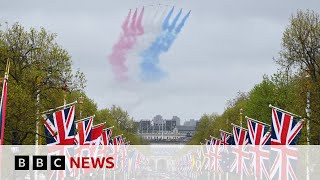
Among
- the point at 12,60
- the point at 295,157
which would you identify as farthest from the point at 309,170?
the point at 12,60

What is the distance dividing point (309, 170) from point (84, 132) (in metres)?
19.8

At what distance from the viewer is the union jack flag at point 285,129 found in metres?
40.7

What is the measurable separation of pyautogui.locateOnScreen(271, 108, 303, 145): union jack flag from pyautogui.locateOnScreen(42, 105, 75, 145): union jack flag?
1269 centimetres

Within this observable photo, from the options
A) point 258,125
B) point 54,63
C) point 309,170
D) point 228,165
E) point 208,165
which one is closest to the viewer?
point 258,125

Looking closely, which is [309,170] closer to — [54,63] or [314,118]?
[314,118]

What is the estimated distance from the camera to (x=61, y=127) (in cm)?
4366

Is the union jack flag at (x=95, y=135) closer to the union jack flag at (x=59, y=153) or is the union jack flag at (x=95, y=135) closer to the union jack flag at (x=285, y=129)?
the union jack flag at (x=59, y=153)

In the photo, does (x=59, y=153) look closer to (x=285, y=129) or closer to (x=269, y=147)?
(x=285, y=129)

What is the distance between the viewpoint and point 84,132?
2048 inches

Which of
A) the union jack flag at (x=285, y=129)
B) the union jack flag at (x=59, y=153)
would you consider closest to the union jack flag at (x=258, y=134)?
the union jack flag at (x=285, y=129)

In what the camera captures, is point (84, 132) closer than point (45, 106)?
Yes

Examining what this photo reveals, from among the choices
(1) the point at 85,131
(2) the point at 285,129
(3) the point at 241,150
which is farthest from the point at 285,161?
(3) the point at 241,150

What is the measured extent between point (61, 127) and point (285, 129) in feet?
45.0

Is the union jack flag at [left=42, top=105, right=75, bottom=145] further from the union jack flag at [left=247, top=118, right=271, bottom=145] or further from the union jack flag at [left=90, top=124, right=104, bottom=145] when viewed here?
the union jack flag at [left=247, top=118, right=271, bottom=145]
